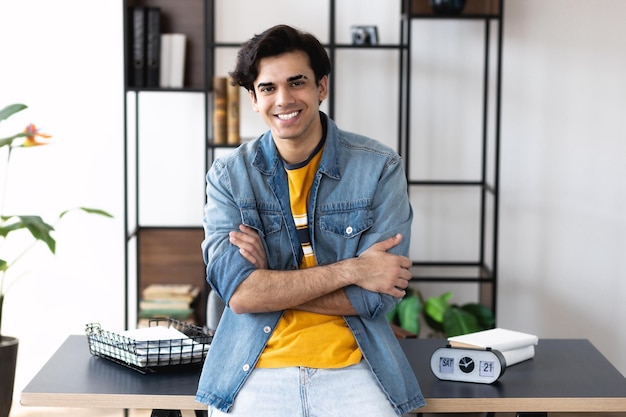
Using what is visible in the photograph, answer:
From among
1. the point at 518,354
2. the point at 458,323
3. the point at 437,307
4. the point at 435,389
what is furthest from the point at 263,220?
the point at 437,307

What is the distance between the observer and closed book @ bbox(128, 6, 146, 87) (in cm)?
424

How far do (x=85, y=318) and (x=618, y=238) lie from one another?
9.10ft

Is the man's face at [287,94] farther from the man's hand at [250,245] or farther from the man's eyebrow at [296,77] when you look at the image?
the man's hand at [250,245]

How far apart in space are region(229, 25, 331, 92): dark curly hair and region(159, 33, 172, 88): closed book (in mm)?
1969

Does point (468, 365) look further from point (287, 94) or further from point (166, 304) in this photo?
point (166, 304)

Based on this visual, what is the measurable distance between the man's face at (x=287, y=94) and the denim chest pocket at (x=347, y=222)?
0.78 ft

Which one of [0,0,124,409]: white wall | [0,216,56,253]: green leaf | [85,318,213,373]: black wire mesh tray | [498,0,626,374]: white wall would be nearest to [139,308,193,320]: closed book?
[0,0,124,409]: white wall

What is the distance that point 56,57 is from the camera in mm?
4641

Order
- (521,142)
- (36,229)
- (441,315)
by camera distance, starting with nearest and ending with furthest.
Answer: (36,229)
(441,315)
(521,142)

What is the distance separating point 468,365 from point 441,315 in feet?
6.30

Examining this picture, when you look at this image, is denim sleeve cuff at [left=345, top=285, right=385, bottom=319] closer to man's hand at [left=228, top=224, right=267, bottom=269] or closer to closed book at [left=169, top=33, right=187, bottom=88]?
man's hand at [left=228, top=224, right=267, bottom=269]

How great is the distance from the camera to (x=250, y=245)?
235 centimetres

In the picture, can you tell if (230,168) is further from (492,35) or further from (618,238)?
(618,238)

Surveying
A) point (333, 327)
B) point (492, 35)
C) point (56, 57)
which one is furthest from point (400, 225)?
point (56, 57)
